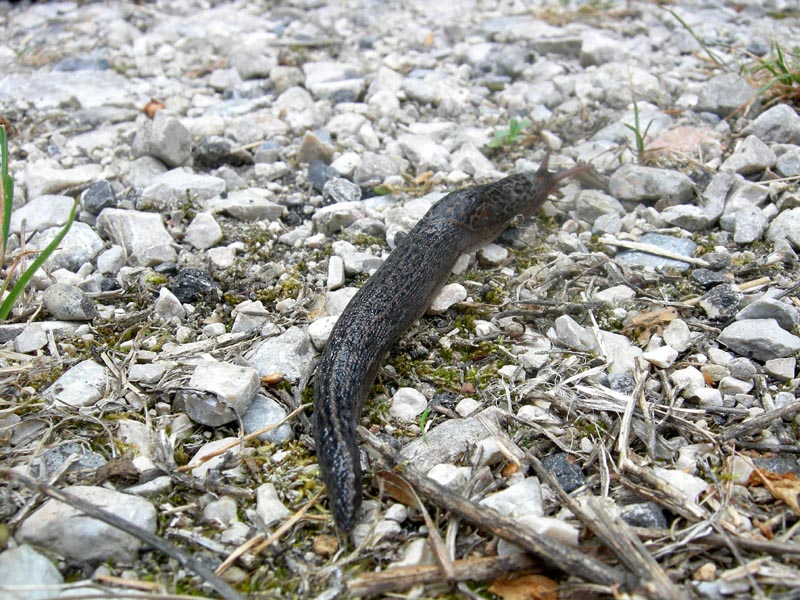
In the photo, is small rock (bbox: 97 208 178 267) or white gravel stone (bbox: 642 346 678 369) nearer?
white gravel stone (bbox: 642 346 678 369)

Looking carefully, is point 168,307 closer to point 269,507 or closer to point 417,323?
point 417,323

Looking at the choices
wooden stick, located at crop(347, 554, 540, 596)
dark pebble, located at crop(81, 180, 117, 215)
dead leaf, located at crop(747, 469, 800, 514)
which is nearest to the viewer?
wooden stick, located at crop(347, 554, 540, 596)

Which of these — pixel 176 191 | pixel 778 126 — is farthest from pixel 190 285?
pixel 778 126

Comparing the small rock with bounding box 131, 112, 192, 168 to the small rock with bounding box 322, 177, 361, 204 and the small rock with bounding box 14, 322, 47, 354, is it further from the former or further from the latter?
the small rock with bounding box 14, 322, 47, 354

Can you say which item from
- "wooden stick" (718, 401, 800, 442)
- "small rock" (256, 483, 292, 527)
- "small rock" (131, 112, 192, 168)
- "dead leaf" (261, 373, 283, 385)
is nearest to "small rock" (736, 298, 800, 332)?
"wooden stick" (718, 401, 800, 442)

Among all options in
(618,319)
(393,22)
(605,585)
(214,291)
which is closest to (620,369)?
(618,319)

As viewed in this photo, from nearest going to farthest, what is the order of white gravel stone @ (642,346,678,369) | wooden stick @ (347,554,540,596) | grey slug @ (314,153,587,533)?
wooden stick @ (347,554,540,596)
grey slug @ (314,153,587,533)
white gravel stone @ (642,346,678,369)

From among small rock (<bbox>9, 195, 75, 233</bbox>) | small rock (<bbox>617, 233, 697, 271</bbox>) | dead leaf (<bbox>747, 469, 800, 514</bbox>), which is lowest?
small rock (<bbox>617, 233, 697, 271</bbox>)

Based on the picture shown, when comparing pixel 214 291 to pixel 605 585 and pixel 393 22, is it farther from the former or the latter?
pixel 393 22
